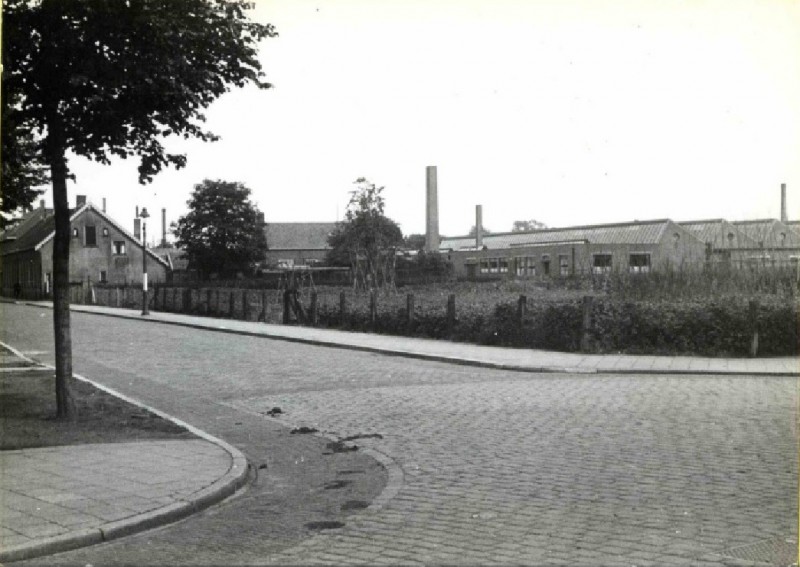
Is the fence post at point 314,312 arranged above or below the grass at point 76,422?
above

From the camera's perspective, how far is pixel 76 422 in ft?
30.4

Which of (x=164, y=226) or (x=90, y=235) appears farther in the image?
(x=164, y=226)

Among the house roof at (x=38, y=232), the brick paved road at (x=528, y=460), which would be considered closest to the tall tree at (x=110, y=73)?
the brick paved road at (x=528, y=460)

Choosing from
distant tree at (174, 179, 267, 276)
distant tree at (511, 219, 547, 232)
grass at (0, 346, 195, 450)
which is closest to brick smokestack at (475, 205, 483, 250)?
distant tree at (174, 179, 267, 276)

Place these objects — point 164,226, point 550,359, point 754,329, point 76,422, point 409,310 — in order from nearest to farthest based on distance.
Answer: point 76,422
point 550,359
point 754,329
point 409,310
point 164,226

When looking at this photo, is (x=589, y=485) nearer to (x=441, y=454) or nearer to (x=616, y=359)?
(x=441, y=454)

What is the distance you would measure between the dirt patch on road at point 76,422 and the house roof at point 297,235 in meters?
88.1

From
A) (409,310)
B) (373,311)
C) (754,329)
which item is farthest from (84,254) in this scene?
(754,329)

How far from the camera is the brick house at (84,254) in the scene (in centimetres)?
6438

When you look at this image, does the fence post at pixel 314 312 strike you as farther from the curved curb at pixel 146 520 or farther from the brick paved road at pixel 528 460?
the curved curb at pixel 146 520

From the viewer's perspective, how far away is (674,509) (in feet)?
19.2

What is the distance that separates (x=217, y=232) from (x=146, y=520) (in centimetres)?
6839

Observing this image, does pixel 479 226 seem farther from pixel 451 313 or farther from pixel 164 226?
pixel 451 313

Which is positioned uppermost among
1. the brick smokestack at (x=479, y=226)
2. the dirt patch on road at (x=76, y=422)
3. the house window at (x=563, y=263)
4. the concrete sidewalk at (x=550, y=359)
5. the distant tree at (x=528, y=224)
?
the distant tree at (x=528, y=224)
